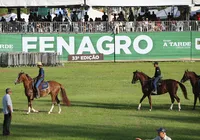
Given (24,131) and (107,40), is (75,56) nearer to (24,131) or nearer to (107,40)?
(107,40)

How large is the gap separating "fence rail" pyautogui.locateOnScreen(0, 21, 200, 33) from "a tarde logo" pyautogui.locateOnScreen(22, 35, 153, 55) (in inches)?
26.3

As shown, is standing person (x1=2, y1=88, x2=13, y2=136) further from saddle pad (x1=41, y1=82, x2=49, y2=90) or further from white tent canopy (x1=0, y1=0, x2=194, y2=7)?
white tent canopy (x1=0, y1=0, x2=194, y2=7)

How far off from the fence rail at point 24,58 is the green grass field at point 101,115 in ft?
21.6

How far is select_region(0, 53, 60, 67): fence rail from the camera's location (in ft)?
163

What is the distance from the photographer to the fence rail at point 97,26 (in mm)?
52875

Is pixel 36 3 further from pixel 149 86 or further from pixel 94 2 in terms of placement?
pixel 149 86

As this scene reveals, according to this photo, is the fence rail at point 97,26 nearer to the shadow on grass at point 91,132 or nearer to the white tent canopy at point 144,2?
the white tent canopy at point 144,2

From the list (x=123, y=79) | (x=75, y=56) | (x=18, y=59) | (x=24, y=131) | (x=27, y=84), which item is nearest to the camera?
(x=24, y=131)

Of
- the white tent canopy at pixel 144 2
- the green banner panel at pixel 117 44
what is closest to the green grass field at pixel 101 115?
the green banner panel at pixel 117 44

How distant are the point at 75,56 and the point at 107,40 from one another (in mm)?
3055

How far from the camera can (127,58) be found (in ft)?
181

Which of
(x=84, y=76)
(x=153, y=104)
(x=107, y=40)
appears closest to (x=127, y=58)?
(x=107, y=40)

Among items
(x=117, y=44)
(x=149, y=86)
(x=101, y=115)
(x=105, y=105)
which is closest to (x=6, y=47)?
(x=117, y=44)

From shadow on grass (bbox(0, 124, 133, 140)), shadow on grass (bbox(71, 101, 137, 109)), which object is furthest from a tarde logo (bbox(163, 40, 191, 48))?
→ shadow on grass (bbox(0, 124, 133, 140))
